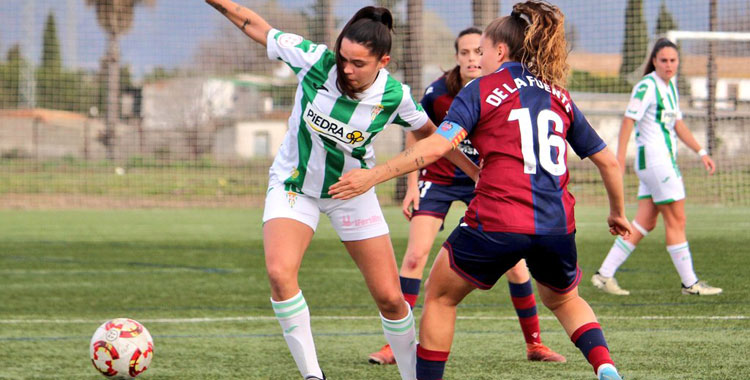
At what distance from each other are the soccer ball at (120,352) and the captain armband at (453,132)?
209 centimetres

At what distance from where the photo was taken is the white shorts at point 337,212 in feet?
15.4

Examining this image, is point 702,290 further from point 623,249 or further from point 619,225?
point 619,225

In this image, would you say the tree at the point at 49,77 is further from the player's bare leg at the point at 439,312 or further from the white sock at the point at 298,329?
the player's bare leg at the point at 439,312

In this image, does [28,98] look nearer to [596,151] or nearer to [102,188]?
[102,188]

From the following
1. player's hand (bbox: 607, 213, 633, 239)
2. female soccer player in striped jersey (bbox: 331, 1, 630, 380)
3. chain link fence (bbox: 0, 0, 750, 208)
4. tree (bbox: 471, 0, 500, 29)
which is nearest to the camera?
female soccer player in striped jersey (bbox: 331, 1, 630, 380)

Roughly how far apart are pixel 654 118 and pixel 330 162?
4196mm

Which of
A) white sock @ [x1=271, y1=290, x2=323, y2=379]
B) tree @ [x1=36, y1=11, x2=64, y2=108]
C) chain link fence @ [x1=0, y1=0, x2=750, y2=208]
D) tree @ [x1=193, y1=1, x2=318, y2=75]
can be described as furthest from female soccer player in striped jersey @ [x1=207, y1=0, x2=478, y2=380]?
tree @ [x1=36, y1=11, x2=64, y2=108]

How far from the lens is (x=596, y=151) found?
13.7ft

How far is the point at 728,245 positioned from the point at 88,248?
7.97 metres

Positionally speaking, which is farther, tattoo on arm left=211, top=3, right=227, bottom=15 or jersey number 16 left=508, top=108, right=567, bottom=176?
tattoo on arm left=211, top=3, right=227, bottom=15

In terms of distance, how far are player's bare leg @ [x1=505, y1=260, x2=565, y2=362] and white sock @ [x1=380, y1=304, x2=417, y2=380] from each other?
1038mm

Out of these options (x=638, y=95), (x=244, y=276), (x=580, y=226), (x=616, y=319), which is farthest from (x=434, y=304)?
(x=580, y=226)

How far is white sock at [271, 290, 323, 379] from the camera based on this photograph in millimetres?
4582

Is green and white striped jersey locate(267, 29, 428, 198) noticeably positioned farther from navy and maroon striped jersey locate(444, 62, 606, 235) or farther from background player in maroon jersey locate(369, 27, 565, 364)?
background player in maroon jersey locate(369, 27, 565, 364)
